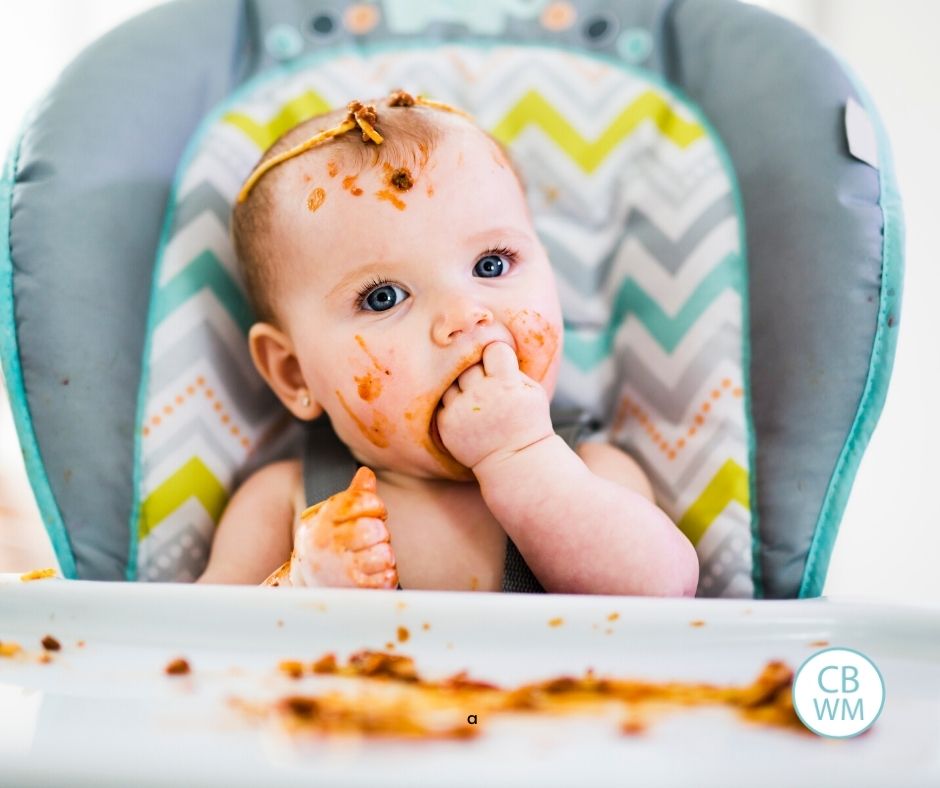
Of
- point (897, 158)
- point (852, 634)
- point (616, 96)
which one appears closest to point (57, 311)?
Answer: point (616, 96)

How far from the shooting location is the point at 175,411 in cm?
96

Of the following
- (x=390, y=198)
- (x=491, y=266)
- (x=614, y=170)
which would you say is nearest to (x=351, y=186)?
(x=390, y=198)

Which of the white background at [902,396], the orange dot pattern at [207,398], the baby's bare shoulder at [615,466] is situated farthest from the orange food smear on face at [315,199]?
the white background at [902,396]

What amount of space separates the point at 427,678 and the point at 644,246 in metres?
0.61

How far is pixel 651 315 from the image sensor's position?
100cm

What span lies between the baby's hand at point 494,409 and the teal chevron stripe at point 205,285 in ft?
1.11

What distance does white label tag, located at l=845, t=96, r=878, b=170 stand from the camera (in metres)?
0.88

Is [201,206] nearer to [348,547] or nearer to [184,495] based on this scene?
[184,495]

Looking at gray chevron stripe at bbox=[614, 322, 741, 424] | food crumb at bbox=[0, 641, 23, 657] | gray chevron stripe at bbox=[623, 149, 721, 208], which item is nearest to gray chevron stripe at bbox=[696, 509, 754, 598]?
gray chevron stripe at bbox=[614, 322, 741, 424]

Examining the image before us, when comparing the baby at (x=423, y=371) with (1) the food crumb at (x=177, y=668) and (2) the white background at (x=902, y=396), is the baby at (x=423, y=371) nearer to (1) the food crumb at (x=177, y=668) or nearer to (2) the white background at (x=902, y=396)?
(1) the food crumb at (x=177, y=668)

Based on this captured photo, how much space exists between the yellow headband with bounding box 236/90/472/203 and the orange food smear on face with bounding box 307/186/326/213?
0.05 metres

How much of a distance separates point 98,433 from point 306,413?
0.65 ft

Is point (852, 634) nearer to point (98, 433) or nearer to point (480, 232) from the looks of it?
point (480, 232)

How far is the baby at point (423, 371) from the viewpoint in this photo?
754 millimetres
